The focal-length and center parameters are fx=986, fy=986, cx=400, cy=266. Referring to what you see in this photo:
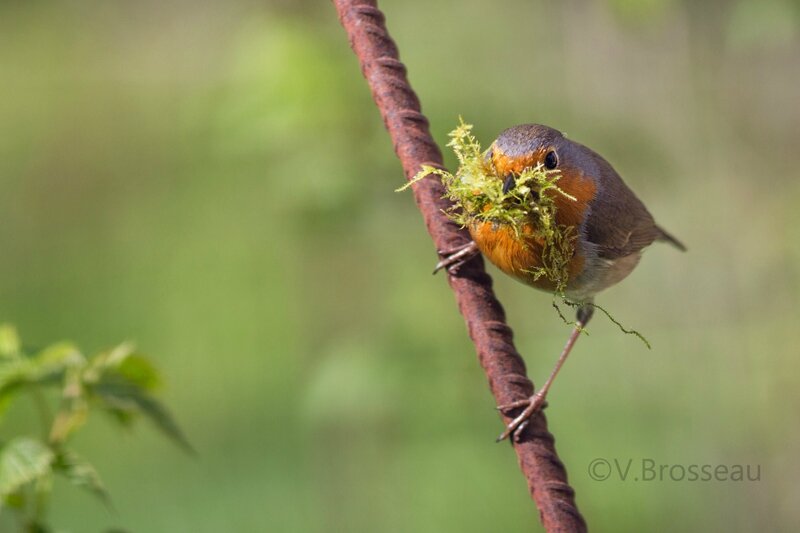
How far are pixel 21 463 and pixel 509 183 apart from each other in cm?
74

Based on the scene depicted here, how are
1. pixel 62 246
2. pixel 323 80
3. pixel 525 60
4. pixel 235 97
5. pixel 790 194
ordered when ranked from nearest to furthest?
1. pixel 323 80
2. pixel 235 97
3. pixel 790 194
4. pixel 525 60
5. pixel 62 246

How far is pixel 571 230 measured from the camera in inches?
59.6

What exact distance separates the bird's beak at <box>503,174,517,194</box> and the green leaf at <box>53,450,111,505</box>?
2.21ft

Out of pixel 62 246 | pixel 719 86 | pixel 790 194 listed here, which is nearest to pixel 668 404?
pixel 790 194

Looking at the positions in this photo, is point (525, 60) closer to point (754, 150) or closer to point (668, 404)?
point (754, 150)

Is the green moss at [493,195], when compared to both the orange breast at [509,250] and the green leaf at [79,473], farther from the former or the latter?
the green leaf at [79,473]

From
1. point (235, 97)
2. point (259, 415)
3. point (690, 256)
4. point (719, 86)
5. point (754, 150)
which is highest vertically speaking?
point (235, 97)

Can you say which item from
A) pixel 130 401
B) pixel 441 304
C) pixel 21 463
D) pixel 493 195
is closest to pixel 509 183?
pixel 493 195

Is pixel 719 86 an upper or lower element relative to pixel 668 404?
upper

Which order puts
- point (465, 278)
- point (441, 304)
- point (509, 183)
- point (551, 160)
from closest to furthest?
point (465, 278) < point (509, 183) < point (551, 160) < point (441, 304)

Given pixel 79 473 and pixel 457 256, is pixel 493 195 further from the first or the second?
pixel 79 473

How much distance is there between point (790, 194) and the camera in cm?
304

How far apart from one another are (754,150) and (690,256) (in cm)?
41

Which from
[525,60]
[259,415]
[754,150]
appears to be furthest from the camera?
[259,415]
